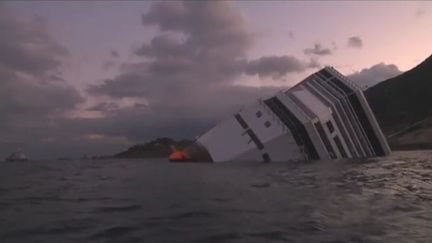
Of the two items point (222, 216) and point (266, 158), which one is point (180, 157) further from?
point (222, 216)

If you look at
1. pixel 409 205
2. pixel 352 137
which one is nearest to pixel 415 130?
pixel 352 137

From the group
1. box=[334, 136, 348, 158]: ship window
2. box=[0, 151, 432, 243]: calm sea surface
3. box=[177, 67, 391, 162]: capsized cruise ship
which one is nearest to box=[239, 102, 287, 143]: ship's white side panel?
box=[177, 67, 391, 162]: capsized cruise ship

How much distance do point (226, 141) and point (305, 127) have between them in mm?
11028

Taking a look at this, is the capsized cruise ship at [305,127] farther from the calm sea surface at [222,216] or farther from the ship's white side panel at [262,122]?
the calm sea surface at [222,216]

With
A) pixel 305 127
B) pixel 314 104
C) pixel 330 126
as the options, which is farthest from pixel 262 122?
pixel 330 126

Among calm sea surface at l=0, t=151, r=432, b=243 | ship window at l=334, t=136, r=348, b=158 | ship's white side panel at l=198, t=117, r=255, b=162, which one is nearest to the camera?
calm sea surface at l=0, t=151, r=432, b=243

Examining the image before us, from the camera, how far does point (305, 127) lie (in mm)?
53281

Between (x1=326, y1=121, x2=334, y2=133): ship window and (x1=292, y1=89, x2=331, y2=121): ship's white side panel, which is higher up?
(x1=292, y1=89, x2=331, y2=121): ship's white side panel

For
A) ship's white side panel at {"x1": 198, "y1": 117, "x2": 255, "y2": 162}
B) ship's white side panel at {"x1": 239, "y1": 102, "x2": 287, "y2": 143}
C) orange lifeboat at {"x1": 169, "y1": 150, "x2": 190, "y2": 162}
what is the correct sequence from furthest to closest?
orange lifeboat at {"x1": 169, "y1": 150, "x2": 190, "y2": 162}
ship's white side panel at {"x1": 198, "y1": 117, "x2": 255, "y2": 162}
ship's white side panel at {"x1": 239, "y1": 102, "x2": 287, "y2": 143}

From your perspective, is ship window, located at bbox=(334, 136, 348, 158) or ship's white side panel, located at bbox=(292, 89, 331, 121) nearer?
ship's white side panel, located at bbox=(292, 89, 331, 121)

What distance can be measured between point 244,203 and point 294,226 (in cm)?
487

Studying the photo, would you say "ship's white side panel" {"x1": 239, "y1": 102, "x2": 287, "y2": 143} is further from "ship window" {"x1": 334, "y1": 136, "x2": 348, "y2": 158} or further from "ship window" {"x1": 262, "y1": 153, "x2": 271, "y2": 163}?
"ship window" {"x1": 334, "y1": 136, "x2": 348, "y2": 158}

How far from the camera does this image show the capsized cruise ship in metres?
54.3

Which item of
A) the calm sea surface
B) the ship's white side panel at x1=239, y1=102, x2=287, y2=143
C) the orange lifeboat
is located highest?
the ship's white side panel at x1=239, y1=102, x2=287, y2=143
